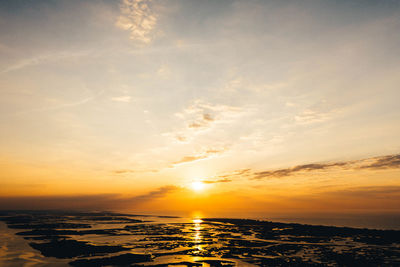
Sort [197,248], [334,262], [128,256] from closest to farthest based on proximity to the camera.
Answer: [334,262] < [128,256] < [197,248]

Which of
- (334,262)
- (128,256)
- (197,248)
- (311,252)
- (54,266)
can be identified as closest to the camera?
(54,266)

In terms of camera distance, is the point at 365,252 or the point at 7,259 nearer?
the point at 7,259

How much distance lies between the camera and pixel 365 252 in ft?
129

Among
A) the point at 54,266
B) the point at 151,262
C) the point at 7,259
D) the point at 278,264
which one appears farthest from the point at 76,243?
the point at 278,264

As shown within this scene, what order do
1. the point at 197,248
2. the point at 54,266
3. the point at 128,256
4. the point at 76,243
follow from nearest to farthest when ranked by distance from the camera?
the point at 54,266 → the point at 128,256 → the point at 197,248 → the point at 76,243

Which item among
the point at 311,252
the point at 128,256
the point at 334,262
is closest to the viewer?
the point at 334,262

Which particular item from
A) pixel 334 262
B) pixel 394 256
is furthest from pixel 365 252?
pixel 334 262

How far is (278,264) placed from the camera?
31562 millimetres

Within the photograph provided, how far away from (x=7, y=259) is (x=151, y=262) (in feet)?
65.6

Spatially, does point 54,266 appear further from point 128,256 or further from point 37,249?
point 37,249

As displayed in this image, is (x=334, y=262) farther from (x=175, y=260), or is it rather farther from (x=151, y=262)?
(x=151, y=262)

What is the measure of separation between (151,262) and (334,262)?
24.4 metres

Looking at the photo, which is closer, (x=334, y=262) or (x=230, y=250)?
(x=334, y=262)

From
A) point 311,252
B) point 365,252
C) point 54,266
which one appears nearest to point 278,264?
point 311,252
